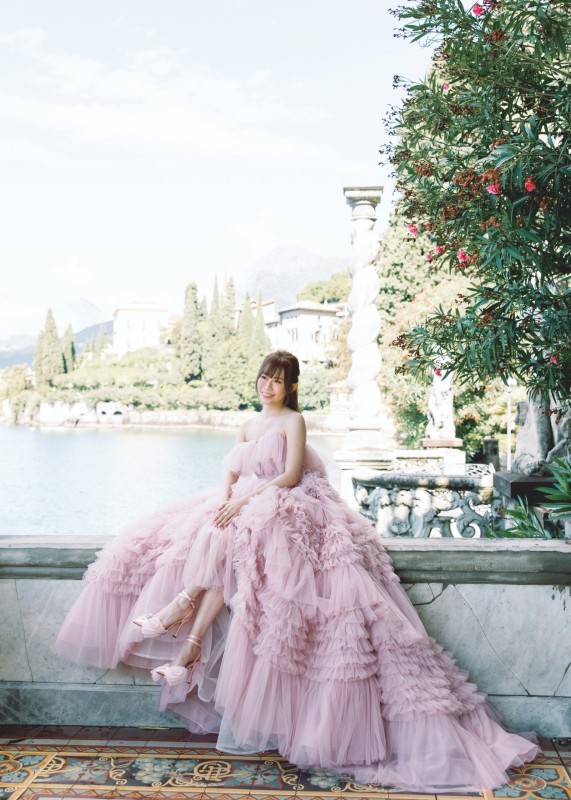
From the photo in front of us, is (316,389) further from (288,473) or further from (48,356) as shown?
(288,473)

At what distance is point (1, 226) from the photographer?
465 feet

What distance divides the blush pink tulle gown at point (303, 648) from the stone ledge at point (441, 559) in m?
0.12

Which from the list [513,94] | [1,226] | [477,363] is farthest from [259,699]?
[1,226]

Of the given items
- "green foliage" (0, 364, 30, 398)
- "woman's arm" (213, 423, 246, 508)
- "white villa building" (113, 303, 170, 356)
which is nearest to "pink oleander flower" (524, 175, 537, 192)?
"woman's arm" (213, 423, 246, 508)

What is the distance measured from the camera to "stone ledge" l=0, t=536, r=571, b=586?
3.15 meters

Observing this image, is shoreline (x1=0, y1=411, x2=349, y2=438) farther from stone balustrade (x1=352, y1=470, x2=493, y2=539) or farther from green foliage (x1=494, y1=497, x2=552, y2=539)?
green foliage (x1=494, y1=497, x2=552, y2=539)

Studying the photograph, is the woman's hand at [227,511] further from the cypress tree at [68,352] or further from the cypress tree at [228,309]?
the cypress tree at [68,352]

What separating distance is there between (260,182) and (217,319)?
71654mm

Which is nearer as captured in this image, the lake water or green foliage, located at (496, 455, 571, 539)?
green foliage, located at (496, 455, 571, 539)

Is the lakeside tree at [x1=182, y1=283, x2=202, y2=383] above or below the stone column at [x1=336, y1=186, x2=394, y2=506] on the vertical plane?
above

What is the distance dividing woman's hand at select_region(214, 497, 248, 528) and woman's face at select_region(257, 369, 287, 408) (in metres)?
0.51

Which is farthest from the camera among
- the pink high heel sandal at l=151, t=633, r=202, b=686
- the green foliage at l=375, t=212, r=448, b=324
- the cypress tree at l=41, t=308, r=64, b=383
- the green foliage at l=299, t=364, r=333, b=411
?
the cypress tree at l=41, t=308, r=64, b=383

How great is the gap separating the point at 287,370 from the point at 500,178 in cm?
119

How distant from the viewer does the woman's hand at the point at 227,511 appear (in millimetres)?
3230
